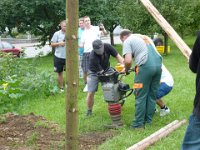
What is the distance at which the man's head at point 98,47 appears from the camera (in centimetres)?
780

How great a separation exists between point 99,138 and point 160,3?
693 inches

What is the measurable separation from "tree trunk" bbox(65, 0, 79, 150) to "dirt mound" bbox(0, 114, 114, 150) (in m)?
2.73

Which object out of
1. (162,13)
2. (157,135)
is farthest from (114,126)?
(162,13)

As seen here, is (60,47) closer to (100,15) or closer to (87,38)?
(87,38)

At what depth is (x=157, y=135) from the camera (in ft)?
21.6

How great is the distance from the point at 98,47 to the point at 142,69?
1.11 metres

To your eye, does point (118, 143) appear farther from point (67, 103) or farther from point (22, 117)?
point (67, 103)

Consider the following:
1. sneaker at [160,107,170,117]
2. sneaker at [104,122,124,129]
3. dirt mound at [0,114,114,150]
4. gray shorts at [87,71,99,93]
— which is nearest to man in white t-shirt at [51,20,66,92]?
gray shorts at [87,71,99,93]

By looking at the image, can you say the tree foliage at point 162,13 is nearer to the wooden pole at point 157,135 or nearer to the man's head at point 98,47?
the man's head at point 98,47

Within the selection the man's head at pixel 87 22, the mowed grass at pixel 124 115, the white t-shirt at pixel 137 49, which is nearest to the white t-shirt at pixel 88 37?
the man's head at pixel 87 22

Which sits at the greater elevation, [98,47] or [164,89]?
[98,47]

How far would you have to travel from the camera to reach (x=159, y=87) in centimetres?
793

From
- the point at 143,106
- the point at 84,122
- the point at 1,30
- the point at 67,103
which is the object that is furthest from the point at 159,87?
the point at 1,30

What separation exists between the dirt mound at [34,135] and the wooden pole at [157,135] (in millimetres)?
741
